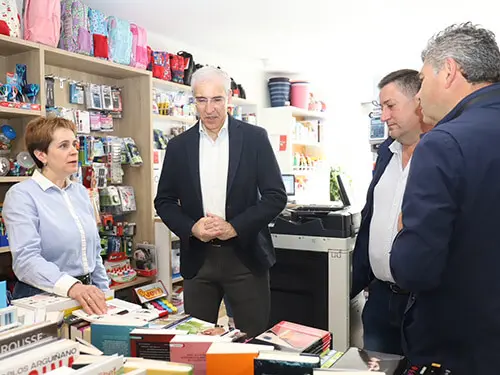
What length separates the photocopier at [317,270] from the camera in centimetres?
276

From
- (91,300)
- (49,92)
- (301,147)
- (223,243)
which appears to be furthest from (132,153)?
(301,147)

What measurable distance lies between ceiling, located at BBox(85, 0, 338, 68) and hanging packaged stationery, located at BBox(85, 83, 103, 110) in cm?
69

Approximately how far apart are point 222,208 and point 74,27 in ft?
6.70

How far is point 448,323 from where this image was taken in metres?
1.31

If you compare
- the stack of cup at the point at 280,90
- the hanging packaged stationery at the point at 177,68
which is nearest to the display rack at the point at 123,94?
the hanging packaged stationery at the point at 177,68

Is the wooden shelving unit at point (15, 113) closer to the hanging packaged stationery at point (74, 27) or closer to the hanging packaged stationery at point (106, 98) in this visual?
the hanging packaged stationery at point (74, 27)

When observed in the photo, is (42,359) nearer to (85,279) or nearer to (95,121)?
(85,279)

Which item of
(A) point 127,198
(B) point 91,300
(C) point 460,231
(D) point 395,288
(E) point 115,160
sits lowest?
(D) point 395,288

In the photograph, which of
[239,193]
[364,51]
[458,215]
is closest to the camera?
[458,215]

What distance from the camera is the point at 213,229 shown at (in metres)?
2.04

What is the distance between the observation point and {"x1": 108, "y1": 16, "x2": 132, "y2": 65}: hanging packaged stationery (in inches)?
143

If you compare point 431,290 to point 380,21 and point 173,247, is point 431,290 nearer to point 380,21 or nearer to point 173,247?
point 173,247

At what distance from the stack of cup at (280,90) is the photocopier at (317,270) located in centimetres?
337

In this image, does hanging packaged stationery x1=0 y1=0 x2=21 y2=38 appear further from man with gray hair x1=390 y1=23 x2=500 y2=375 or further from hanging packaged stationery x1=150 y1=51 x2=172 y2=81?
man with gray hair x1=390 y1=23 x2=500 y2=375
